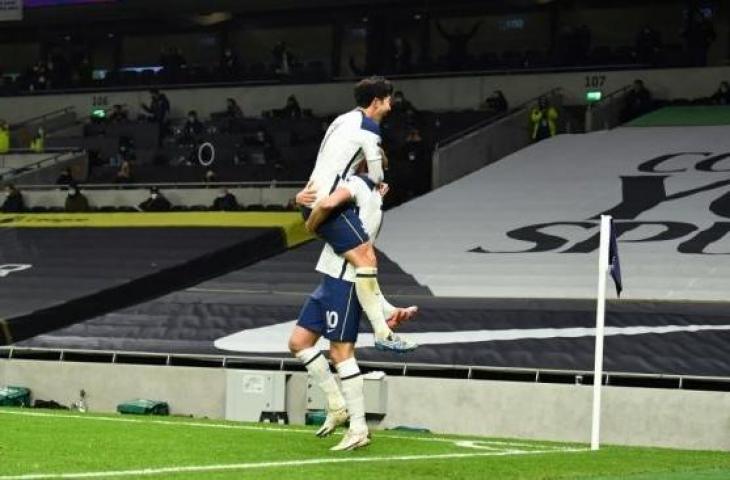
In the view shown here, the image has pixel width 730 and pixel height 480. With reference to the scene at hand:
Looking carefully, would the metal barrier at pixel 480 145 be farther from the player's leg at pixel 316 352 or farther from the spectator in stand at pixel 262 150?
the player's leg at pixel 316 352

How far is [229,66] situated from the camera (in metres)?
37.8

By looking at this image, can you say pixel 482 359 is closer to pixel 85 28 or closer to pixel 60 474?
pixel 60 474

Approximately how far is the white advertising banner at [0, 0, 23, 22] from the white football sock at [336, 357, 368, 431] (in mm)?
26471

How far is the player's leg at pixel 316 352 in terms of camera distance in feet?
28.2

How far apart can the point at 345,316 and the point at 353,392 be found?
45 cm

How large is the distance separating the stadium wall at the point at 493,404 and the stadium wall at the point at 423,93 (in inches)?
648

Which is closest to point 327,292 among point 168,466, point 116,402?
point 168,466

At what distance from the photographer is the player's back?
841 cm

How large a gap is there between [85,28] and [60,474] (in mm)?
37017

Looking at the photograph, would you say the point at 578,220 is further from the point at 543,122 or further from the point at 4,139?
the point at 4,139

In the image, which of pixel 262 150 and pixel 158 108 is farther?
pixel 158 108

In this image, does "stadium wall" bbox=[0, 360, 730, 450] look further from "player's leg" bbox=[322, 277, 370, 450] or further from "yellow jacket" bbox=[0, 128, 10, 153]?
"yellow jacket" bbox=[0, 128, 10, 153]

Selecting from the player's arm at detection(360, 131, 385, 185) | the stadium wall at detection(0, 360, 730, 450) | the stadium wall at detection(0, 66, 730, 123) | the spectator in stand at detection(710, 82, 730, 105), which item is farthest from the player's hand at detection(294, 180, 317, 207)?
the stadium wall at detection(0, 66, 730, 123)

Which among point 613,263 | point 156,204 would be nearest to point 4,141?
point 156,204
